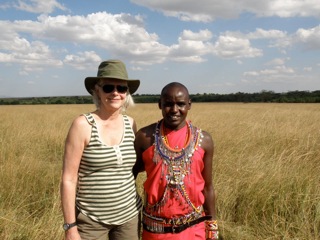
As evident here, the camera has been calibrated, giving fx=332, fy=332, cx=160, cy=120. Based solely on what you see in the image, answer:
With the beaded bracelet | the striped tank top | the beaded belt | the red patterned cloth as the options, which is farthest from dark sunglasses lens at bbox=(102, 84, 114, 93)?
the beaded bracelet

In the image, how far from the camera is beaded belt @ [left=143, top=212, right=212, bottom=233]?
6.63 ft

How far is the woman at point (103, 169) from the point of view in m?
1.98

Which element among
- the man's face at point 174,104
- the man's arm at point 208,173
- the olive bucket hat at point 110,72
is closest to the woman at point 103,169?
the olive bucket hat at point 110,72

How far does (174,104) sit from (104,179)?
63 centimetres

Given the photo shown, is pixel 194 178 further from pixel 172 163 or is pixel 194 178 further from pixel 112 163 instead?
pixel 112 163

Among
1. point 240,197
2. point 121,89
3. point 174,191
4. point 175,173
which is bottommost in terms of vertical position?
point 240,197

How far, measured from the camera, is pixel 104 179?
6.73 ft

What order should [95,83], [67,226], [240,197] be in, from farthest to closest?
[240,197], [95,83], [67,226]

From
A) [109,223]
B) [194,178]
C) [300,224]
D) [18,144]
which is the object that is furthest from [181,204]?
[18,144]

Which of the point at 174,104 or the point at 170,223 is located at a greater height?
the point at 174,104

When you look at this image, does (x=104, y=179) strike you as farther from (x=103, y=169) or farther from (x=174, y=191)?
(x=174, y=191)

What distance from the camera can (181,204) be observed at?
204 cm

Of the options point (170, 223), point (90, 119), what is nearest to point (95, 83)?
point (90, 119)

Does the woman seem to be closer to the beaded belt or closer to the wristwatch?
the wristwatch
